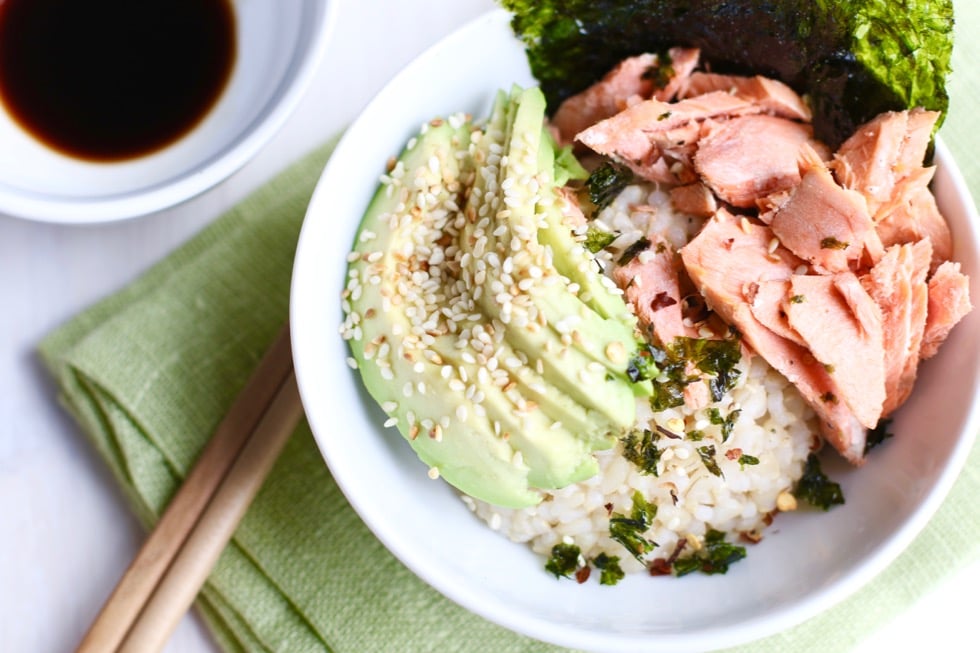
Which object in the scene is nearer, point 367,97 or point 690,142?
point 690,142

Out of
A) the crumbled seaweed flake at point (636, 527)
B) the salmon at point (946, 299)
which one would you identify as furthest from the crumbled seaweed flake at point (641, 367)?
the salmon at point (946, 299)

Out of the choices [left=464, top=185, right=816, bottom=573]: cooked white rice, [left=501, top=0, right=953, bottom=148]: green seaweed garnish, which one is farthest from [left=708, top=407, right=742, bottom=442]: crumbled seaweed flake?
[left=501, top=0, right=953, bottom=148]: green seaweed garnish

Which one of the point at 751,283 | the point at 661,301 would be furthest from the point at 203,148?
the point at 751,283

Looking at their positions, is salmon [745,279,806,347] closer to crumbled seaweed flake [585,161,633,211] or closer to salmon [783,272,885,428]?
salmon [783,272,885,428]

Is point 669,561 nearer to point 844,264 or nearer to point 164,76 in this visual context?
point 844,264

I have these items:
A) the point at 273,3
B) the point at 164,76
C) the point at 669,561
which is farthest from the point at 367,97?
the point at 669,561

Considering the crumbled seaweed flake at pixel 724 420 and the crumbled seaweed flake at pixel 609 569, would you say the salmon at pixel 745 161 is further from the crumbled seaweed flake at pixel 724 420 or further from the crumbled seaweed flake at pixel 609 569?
the crumbled seaweed flake at pixel 609 569
